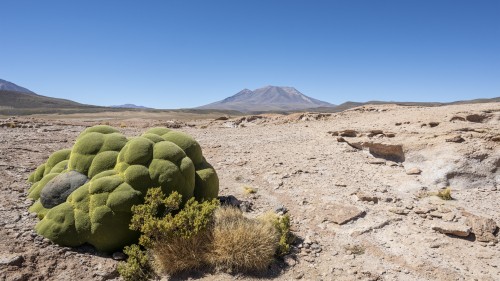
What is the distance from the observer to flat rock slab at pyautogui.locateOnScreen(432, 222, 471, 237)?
7.28 metres

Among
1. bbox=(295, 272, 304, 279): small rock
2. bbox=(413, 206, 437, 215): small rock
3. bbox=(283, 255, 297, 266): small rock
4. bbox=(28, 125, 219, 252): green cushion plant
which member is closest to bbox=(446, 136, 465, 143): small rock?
bbox=(413, 206, 437, 215): small rock

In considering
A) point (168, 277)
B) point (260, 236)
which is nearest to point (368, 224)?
point (260, 236)

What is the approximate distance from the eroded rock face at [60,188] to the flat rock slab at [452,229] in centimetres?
796

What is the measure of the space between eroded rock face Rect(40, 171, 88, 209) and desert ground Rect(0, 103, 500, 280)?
0.48 meters

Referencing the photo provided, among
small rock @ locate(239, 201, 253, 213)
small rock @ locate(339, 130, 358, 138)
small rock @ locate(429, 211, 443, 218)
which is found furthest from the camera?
small rock @ locate(339, 130, 358, 138)

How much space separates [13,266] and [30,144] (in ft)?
34.9

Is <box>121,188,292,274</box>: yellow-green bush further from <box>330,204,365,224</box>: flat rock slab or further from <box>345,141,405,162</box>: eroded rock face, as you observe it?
<box>345,141,405,162</box>: eroded rock face

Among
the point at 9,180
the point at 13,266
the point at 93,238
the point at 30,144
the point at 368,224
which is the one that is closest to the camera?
the point at 13,266

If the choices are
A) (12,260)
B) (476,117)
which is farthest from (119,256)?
(476,117)

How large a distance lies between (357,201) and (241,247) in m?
4.24

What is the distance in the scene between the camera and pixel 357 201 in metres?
9.21

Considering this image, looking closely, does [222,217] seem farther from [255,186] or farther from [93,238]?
[255,186]

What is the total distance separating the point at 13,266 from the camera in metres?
5.64

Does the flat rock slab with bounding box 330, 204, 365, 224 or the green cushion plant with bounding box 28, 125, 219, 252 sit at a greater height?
the green cushion plant with bounding box 28, 125, 219, 252
